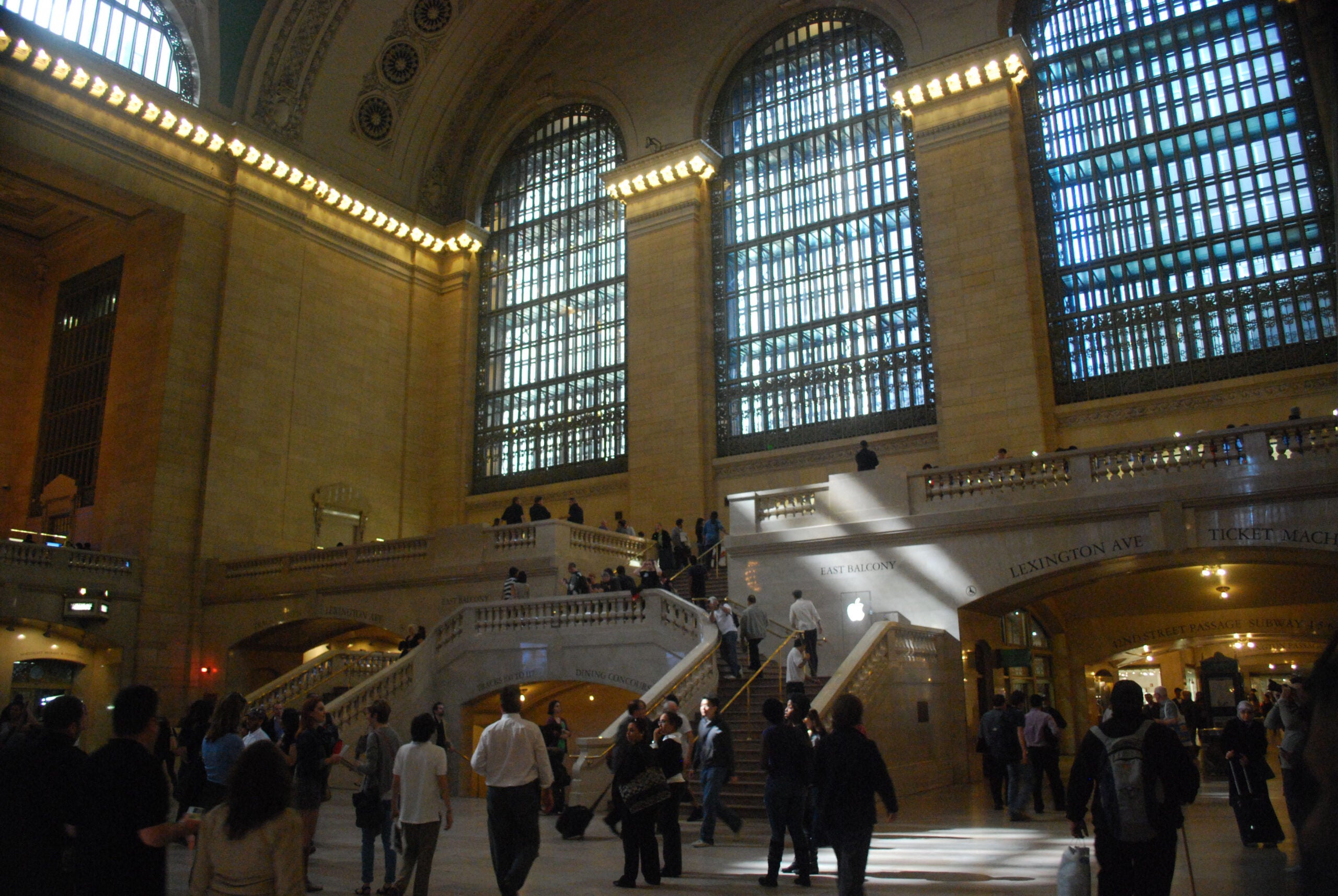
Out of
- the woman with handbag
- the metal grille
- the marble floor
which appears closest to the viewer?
the marble floor

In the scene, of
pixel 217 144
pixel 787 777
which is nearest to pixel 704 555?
pixel 787 777

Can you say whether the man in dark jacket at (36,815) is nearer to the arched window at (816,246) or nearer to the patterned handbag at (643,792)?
the patterned handbag at (643,792)

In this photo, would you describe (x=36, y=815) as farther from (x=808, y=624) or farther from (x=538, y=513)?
(x=538, y=513)

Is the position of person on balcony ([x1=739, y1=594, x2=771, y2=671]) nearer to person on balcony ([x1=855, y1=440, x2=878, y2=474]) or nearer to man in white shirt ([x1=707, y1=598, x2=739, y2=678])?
man in white shirt ([x1=707, y1=598, x2=739, y2=678])

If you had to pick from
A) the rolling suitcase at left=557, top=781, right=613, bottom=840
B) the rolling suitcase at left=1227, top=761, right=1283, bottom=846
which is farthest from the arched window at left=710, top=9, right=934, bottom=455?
the rolling suitcase at left=1227, top=761, right=1283, bottom=846

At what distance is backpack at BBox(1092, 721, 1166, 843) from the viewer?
4.52m

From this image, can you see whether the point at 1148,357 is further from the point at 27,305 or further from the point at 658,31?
the point at 27,305

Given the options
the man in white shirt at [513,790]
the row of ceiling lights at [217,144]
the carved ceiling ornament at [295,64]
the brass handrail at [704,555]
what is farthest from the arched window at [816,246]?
the man in white shirt at [513,790]

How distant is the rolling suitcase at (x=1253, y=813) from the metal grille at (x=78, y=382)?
25.2 meters

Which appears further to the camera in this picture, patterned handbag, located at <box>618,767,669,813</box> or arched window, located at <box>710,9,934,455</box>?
arched window, located at <box>710,9,934,455</box>

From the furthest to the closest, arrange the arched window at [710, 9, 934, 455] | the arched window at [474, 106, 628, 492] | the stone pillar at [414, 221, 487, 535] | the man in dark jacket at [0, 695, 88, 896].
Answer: the stone pillar at [414, 221, 487, 535]
the arched window at [474, 106, 628, 492]
the arched window at [710, 9, 934, 455]
the man in dark jacket at [0, 695, 88, 896]

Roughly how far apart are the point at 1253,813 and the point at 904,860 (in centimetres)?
270

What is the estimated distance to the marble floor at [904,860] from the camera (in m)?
7.07

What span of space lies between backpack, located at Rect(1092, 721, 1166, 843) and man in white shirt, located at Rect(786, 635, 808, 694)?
8276 millimetres
